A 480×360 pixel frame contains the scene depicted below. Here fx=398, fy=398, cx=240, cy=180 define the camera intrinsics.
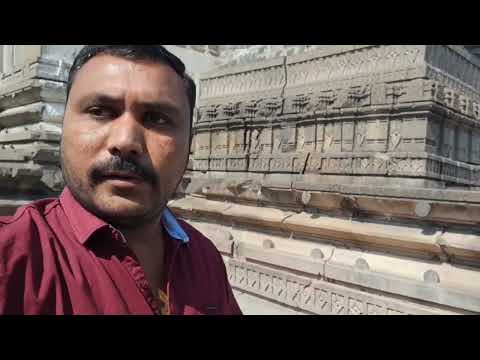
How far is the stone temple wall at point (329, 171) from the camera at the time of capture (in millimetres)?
3730

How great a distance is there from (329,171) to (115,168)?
18.8 feet

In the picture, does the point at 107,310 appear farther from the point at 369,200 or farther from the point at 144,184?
Answer: the point at 369,200

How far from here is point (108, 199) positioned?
1101mm

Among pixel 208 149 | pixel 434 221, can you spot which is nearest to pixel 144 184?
pixel 434 221

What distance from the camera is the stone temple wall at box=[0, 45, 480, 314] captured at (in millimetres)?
3730

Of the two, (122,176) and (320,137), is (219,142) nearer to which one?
(320,137)

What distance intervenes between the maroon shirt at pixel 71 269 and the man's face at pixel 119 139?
7 centimetres

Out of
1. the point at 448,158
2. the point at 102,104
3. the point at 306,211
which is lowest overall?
the point at 306,211

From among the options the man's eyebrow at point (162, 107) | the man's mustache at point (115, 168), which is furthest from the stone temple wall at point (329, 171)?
the man's mustache at point (115, 168)

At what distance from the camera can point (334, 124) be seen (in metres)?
6.76

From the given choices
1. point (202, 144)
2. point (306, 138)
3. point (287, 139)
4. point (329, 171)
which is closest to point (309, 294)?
point (329, 171)

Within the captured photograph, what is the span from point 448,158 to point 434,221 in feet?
10.3

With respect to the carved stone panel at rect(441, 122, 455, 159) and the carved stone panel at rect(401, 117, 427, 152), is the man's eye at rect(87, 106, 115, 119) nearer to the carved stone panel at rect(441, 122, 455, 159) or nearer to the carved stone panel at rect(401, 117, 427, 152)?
the carved stone panel at rect(401, 117, 427, 152)

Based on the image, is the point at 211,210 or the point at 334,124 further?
the point at 334,124
